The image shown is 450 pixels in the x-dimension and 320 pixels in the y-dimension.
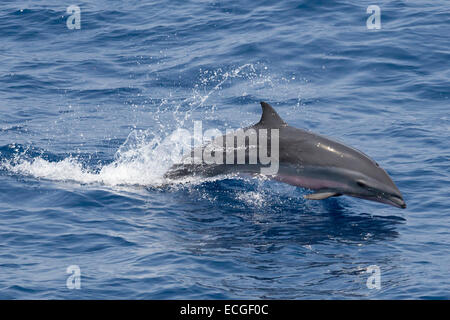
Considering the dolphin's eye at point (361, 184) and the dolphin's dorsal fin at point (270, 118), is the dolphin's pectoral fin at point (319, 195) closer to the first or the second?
the dolphin's eye at point (361, 184)

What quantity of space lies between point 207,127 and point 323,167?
4.80 m

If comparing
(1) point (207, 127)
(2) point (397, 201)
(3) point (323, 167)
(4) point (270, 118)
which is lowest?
(2) point (397, 201)

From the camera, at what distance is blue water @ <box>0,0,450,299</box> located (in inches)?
435

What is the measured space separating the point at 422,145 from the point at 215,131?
449 centimetres

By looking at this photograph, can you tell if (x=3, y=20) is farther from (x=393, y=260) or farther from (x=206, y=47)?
(x=393, y=260)

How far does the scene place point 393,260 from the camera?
1144 cm

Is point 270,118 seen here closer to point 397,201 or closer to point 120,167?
point 397,201

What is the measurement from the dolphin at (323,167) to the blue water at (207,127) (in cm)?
41

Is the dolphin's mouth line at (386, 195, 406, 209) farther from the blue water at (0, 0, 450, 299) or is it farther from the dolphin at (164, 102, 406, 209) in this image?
the blue water at (0, 0, 450, 299)

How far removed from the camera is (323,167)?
537 inches

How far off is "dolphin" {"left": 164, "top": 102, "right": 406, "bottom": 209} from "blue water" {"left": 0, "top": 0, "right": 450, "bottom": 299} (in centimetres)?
41

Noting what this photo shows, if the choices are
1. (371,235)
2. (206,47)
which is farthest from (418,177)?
(206,47)

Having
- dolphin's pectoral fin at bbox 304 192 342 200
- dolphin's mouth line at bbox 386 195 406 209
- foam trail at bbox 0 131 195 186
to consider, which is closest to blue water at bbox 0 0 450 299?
foam trail at bbox 0 131 195 186

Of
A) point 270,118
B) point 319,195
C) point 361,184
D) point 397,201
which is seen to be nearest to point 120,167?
point 270,118
